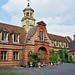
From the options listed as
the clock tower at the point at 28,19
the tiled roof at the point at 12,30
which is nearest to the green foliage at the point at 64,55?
the clock tower at the point at 28,19

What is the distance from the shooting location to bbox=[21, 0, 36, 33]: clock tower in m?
31.3

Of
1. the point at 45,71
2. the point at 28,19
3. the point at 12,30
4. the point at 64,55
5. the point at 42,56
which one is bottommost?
the point at 45,71

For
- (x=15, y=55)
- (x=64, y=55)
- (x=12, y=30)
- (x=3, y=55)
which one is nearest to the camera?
(x=3, y=55)

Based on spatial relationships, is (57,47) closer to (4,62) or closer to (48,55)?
(48,55)

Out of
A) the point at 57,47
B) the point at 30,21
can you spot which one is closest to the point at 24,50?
the point at 30,21

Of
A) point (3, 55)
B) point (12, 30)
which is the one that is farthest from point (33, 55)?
point (12, 30)

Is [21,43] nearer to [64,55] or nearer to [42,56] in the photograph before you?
[42,56]

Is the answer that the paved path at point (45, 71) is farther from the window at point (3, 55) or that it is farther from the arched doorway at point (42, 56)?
the arched doorway at point (42, 56)

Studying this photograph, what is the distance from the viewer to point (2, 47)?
23422mm

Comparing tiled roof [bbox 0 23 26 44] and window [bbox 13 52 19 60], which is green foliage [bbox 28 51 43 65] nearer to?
window [bbox 13 52 19 60]

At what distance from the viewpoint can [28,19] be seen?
3142 cm

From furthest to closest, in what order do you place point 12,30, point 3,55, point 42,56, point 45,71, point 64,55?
point 64,55
point 42,56
point 12,30
point 3,55
point 45,71

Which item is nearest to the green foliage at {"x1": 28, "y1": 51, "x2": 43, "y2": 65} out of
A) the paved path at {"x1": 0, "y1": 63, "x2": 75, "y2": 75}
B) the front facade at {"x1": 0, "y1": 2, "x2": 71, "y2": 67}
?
the front facade at {"x1": 0, "y1": 2, "x2": 71, "y2": 67}

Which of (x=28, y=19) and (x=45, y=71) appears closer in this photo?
(x=45, y=71)
